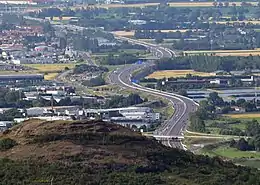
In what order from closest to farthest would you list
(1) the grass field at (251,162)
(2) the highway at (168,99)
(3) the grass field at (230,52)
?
(1) the grass field at (251,162) < (2) the highway at (168,99) < (3) the grass field at (230,52)

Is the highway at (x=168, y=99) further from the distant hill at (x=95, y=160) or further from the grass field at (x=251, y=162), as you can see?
the distant hill at (x=95, y=160)

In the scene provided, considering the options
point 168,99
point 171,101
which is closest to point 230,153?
point 171,101

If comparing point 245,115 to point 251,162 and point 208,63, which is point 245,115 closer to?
point 251,162

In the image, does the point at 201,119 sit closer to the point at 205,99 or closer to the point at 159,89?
the point at 205,99

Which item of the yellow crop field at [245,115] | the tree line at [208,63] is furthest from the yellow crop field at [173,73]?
the yellow crop field at [245,115]

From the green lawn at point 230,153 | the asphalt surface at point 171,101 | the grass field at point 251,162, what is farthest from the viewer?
the asphalt surface at point 171,101

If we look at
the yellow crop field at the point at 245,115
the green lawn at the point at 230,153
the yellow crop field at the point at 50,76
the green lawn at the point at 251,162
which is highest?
the green lawn at the point at 251,162
